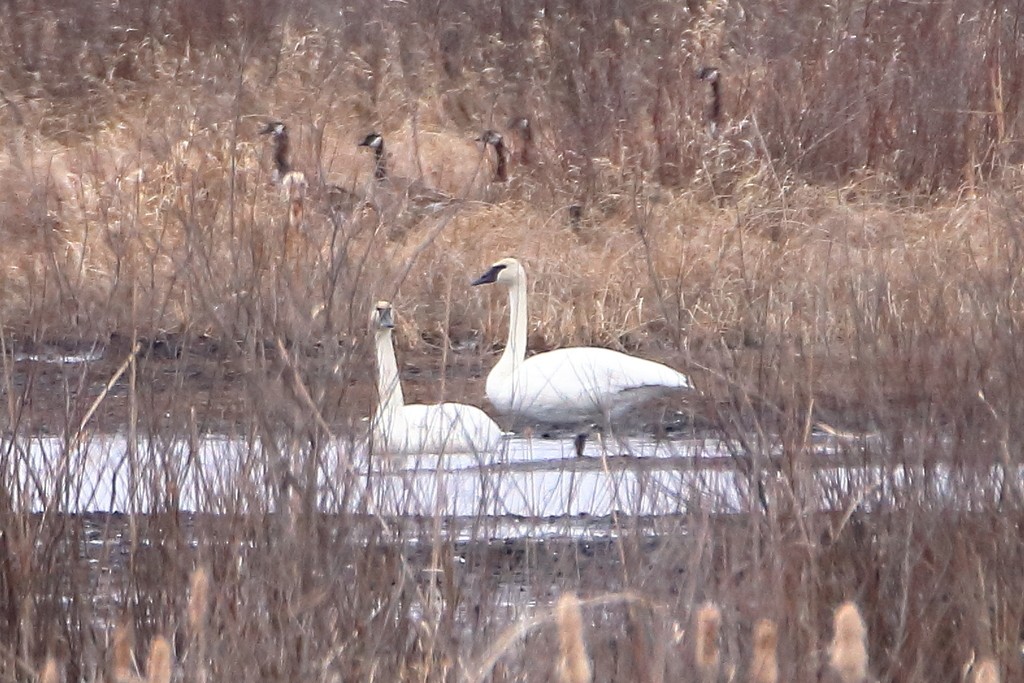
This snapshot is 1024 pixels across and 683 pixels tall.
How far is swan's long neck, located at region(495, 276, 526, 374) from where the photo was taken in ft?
24.3

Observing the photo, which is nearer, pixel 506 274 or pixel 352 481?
pixel 352 481

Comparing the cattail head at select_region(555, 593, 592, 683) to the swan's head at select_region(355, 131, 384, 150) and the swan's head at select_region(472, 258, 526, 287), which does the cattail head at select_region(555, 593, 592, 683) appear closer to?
the swan's head at select_region(472, 258, 526, 287)

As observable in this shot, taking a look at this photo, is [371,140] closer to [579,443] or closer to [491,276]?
[491,276]

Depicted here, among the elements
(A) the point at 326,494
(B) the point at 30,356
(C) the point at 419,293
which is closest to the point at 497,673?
(A) the point at 326,494

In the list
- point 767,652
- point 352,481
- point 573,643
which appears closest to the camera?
point 573,643

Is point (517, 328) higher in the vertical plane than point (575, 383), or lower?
higher

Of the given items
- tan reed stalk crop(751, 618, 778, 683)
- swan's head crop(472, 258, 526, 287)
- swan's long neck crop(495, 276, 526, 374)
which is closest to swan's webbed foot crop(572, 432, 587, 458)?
swan's long neck crop(495, 276, 526, 374)

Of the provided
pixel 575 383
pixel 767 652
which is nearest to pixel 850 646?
pixel 767 652

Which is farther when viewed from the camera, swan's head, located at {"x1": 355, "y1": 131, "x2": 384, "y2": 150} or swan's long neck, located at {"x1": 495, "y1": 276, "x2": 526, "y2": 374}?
swan's head, located at {"x1": 355, "y1": 131, "x2": 384, "y2": 150}

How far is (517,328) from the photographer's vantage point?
768 cm

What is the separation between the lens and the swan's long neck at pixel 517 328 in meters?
7.42

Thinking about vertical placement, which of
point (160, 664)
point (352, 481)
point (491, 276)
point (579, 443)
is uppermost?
point (491, 276)

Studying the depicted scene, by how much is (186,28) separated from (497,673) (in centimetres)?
1439

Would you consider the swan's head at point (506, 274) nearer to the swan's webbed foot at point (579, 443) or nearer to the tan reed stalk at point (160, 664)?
the swan's webbed foot at point (579, 443)
